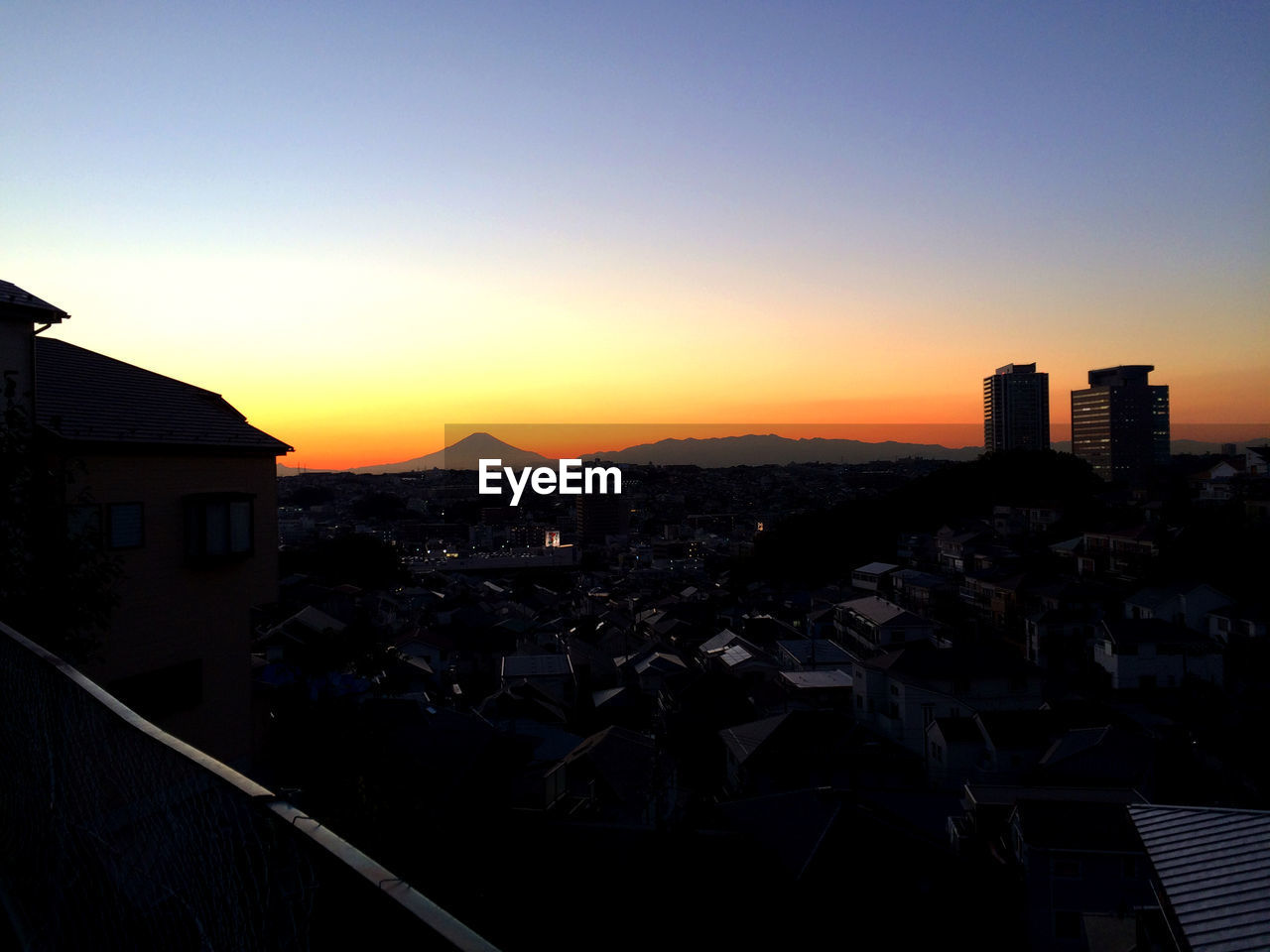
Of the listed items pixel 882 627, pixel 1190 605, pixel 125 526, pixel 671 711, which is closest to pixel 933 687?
pixel 671 711

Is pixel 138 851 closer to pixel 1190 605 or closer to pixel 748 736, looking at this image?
pixel 748 736

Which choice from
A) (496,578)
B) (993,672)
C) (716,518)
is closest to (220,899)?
(993,672)

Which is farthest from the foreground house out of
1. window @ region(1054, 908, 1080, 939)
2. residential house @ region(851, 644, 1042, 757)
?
residential house @ region(851, 644, 1042, 757)

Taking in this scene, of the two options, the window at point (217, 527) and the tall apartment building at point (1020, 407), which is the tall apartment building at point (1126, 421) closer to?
the tall apartment building at point (1020, 407)

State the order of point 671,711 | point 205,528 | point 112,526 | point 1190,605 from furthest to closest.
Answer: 1. point 1190,605
2. point 671,711
3. point 205,528
4. point 112,526

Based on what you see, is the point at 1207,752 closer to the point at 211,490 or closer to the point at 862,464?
the point at 211,490

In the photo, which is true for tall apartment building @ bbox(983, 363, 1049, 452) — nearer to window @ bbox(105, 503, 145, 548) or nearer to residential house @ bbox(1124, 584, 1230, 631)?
residential house @ bbox(1124, 584, 1230, 631)
